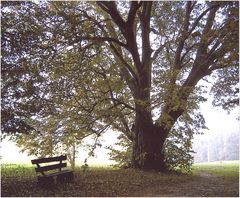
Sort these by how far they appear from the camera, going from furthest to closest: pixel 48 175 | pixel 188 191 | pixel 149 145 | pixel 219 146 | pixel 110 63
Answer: pixel 219 146, pixel 110 63, pixel 149 145, pixel 48 175, pixel 188 191

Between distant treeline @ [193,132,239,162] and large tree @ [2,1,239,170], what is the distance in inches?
1393

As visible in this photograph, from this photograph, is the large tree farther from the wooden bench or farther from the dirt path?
the dirt path

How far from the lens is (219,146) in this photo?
5319 centimetres

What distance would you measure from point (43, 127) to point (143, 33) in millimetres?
6499

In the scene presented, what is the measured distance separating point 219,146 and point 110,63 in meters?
40.9

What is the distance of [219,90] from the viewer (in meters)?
16.0

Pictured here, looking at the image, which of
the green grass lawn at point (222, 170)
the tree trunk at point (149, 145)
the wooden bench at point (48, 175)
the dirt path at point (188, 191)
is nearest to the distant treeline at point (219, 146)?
the green grass lawn at point (222, 170)

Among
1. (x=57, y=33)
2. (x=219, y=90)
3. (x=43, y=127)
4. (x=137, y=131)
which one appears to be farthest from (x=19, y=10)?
(x=219, y=90)

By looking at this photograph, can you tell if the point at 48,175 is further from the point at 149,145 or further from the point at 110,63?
the point at 110,63

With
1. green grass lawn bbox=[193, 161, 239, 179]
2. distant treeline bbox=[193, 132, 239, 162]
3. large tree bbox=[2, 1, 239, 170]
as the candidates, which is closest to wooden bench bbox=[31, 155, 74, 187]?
large tree bbox=[2, 1, 239, 170]

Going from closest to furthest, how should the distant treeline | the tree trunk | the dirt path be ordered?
the dirt path, the tree trunk, the distant treeline

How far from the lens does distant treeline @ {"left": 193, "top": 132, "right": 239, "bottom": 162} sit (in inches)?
1986

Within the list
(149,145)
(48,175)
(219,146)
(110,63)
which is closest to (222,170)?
(149,145)

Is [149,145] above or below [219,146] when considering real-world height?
below
